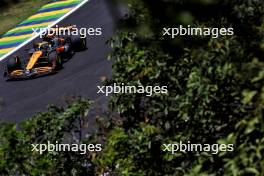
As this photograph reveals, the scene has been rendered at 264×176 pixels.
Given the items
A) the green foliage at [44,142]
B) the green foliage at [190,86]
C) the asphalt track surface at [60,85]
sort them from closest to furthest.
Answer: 1. the green foliage at [190,86]
2. the green foliage at [44,142]
3. the asphalt track surface at [60,85]

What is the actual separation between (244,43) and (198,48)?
2.15 feet

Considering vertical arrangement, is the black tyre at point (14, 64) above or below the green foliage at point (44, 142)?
above

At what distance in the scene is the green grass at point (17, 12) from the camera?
22328mm

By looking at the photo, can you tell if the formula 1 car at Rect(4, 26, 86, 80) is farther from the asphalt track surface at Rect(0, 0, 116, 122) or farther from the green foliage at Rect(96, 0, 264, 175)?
the green foliage at Rect(96, 0, 264, 175)

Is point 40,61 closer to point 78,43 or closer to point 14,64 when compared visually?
point 14,64

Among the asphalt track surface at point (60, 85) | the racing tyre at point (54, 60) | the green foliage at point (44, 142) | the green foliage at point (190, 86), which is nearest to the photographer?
the green foliage at point (190, 86)

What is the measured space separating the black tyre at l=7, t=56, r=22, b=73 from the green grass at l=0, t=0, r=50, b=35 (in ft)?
15.5

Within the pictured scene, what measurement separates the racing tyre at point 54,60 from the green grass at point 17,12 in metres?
5.23

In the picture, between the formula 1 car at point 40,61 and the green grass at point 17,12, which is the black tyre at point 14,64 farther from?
the green grass at point 17,12

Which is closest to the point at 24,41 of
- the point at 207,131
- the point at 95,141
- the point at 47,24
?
the point at 47,24

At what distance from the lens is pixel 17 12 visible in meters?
23.2

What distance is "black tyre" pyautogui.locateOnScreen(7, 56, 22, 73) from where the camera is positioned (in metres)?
17.1

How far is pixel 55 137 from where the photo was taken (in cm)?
658

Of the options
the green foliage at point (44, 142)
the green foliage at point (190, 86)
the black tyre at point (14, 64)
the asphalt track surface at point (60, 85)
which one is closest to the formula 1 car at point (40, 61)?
the black tyre at point (14, 64)
